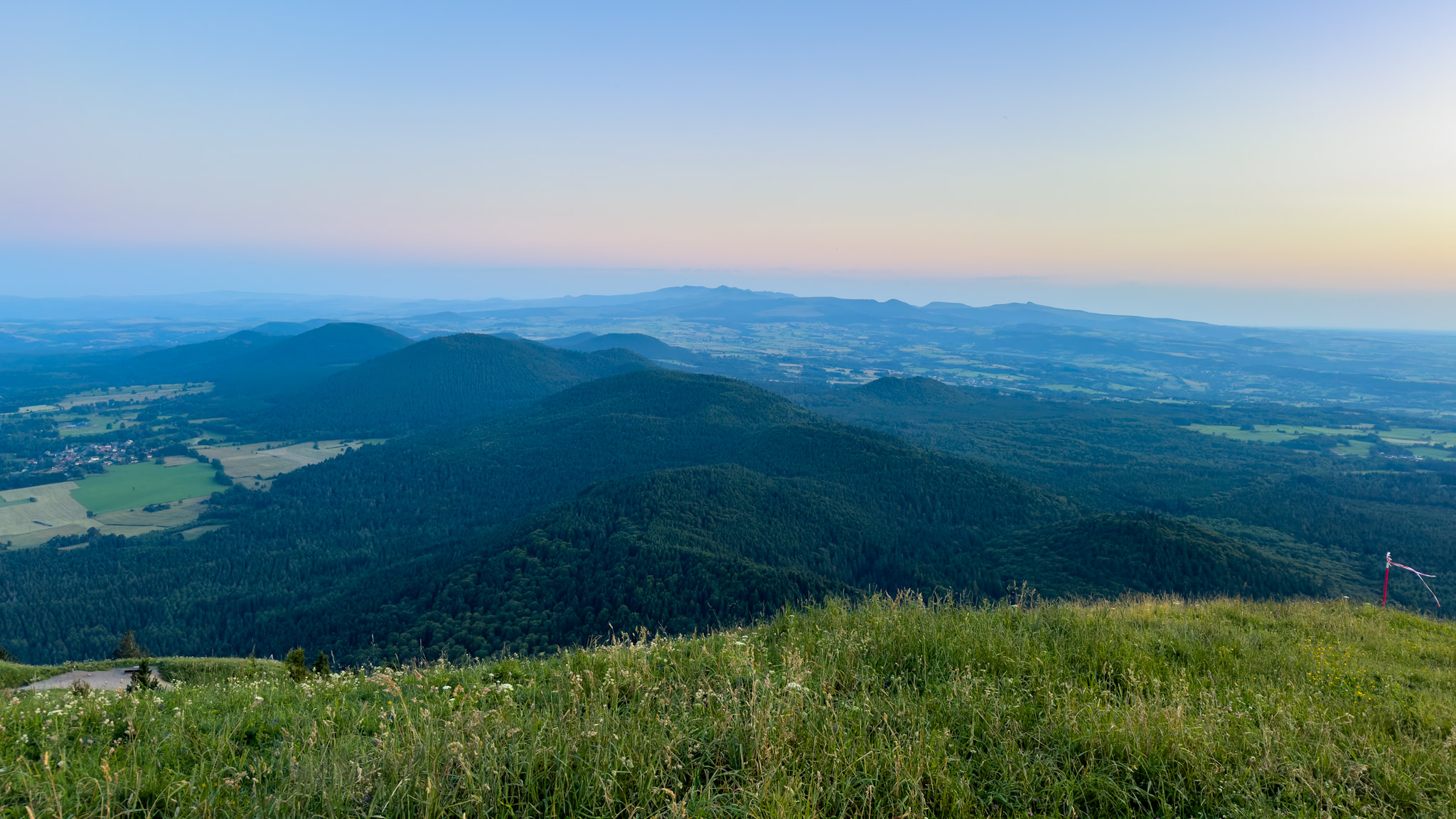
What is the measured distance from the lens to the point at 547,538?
75.9 metres

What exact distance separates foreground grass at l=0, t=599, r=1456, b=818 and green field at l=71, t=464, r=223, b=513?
592 feet

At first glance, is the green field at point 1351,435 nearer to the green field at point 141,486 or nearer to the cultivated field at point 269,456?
the cultivated field at point 269,456

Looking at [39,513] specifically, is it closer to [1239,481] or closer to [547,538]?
[547,538]

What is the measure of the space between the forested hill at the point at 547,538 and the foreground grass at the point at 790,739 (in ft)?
116

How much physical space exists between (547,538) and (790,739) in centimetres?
7652

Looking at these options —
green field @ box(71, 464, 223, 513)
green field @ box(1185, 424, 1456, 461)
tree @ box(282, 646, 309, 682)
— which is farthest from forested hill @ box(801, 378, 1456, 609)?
green field @ box(71, 464, 223, 513)

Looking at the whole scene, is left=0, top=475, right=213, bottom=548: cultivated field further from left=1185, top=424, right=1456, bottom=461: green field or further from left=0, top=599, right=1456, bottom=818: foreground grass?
left=1185, top=424, right=1456, bottom=461: green field

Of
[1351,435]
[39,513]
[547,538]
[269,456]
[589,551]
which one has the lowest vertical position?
[39,513]

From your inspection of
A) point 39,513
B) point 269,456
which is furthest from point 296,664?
point 269,456

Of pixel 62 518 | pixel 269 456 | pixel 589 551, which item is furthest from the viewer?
pixel 269 456

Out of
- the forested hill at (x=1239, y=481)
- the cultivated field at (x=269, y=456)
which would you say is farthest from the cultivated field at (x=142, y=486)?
the forested hill at (x=1239, y=481)

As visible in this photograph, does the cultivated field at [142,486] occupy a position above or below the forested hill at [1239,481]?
below

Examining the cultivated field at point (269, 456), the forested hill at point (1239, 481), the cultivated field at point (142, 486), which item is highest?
the forested hill at point (1239, 481)

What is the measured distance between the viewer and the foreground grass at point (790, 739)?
4.12 metres
